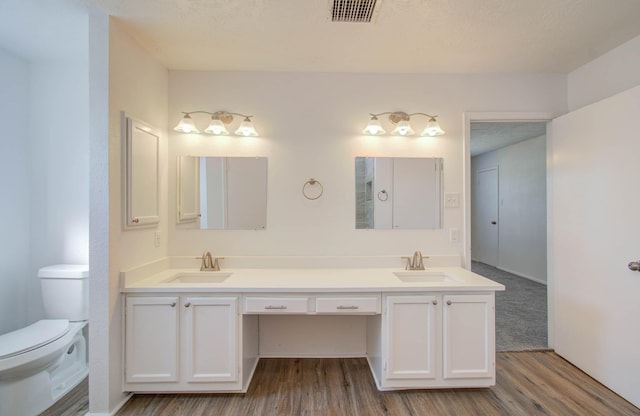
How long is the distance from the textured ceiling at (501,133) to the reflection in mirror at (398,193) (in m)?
1.85

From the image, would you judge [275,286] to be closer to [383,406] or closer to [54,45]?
[383,406]

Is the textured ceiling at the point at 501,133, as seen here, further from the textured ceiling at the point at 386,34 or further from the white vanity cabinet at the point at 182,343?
the white vanity cabinet at the point at 182,343

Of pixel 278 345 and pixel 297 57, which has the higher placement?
pixel 297 57

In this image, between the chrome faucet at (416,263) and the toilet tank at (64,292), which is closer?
the toilet tank at (64,292)

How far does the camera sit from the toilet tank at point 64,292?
207 cm

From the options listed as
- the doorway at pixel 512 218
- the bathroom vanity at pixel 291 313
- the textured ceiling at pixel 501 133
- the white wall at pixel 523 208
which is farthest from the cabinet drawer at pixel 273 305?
the white wall at pixel 523 208

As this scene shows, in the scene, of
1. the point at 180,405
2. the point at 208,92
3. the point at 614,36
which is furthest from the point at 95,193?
the point at 614,36

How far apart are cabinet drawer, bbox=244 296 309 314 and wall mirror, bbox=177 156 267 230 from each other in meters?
0.70

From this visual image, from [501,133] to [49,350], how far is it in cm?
554

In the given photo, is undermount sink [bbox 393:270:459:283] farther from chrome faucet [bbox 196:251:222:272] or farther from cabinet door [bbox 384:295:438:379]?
chrome faucet [bbox 196:251:222:272]

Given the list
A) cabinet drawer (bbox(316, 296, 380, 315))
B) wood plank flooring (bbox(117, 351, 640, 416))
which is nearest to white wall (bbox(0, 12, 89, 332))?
wood plank flooring (bbox(117, 351, 640, 416))

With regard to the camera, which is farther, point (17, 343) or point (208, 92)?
point (208, 92)

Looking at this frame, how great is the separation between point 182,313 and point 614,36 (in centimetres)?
343

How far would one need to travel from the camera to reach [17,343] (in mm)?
1712
